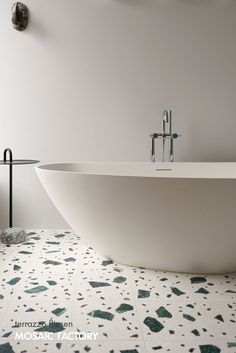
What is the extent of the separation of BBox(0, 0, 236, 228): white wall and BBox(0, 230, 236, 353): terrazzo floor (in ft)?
3.00

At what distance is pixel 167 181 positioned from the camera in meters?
1.35

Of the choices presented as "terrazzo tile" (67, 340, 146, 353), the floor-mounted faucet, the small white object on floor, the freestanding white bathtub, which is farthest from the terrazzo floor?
the floor-mounted faucet

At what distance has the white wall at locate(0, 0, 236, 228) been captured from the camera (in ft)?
7.75

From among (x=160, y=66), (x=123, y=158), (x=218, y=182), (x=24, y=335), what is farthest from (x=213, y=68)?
(x=24, y=335)

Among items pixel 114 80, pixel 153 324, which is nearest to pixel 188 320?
pixel 153 324

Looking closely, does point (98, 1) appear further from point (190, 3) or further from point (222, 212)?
point (222, 212)

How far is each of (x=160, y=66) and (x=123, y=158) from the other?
29.1 inches

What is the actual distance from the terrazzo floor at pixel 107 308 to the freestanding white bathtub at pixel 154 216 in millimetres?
108

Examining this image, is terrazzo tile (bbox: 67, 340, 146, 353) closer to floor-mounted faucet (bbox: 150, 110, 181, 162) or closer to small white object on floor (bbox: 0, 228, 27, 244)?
small white object on floor (bbox: 0, 228, 27, 244)

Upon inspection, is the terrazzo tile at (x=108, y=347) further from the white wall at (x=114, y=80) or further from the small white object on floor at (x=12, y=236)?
the white wall at (x=114, y=80)

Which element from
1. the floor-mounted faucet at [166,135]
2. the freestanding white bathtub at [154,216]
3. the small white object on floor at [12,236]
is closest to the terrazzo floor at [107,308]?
the freestanding white bathtub at [154,216]

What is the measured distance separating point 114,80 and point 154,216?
1.33 m

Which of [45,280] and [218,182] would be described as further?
[45,280]

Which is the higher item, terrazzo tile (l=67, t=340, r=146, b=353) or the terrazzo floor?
the terrazzo floor
